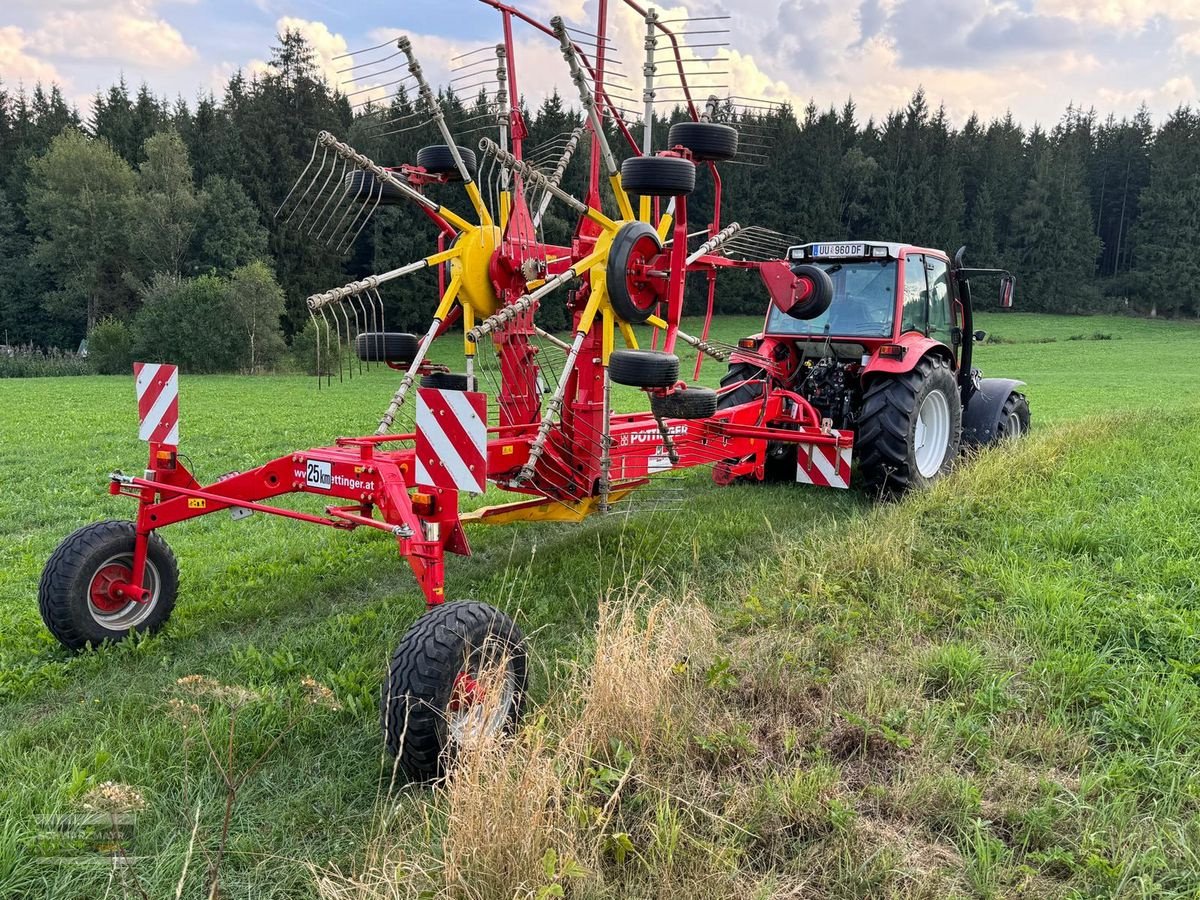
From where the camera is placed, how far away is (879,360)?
22.7 ft

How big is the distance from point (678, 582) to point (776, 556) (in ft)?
2.19

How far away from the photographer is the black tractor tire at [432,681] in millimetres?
2873

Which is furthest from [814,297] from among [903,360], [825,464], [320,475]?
[320,475]

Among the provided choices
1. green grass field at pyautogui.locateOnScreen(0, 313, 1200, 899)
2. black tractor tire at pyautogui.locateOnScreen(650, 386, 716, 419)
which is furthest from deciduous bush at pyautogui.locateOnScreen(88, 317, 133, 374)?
black tractor tire at pyautogui.locateOnScreen(650, 386, 716, 419)

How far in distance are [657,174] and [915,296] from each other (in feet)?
13.5

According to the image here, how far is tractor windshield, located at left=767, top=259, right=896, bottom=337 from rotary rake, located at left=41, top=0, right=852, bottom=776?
1844mm

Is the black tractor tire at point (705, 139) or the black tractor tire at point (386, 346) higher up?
the black tractor tire at point (705, 139)

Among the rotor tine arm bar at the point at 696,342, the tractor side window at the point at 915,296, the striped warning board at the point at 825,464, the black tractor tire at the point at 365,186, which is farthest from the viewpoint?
the tractor side window at the point at 915,296

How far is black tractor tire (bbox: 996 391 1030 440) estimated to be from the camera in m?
8.52

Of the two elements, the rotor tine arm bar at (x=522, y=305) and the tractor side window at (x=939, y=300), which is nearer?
the rotor tine arm bar at (x=522, y=305)

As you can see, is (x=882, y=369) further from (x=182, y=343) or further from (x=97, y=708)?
(x=182, y=343)

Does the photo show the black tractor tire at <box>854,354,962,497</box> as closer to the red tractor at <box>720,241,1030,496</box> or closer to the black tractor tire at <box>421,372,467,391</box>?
the red tractor at <box>720,241,1030,496</box>

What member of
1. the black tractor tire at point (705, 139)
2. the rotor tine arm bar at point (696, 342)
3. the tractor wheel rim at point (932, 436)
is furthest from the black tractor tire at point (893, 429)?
the black tractor tire at point (705, 139)

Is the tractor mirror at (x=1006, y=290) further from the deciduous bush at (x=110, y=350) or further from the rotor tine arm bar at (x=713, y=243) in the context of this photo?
the deciduous bush at (x=110, y=350)
